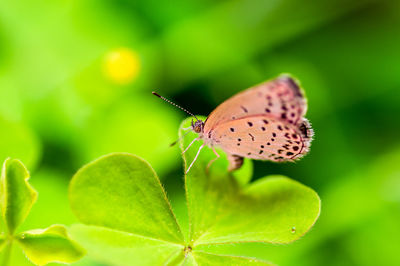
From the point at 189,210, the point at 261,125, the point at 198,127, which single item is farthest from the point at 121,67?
the point at 189,210

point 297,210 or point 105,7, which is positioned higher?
point 105,7

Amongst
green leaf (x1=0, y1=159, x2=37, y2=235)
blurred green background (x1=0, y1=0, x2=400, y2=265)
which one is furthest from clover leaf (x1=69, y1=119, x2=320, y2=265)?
blurred green background (x1=0, y1=0, x2=400, y2=265)

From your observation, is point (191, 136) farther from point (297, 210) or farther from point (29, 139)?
point (29, 139)

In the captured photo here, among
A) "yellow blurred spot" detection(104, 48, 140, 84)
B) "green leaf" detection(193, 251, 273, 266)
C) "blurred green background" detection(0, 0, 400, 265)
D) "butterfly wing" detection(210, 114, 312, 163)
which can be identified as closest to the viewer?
"green leaf" detection(193, 251, 273, 266)

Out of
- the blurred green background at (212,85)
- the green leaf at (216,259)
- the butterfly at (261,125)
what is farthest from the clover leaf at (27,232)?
the blurred green background at (212,85)

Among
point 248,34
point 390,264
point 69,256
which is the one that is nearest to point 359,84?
point 248,34

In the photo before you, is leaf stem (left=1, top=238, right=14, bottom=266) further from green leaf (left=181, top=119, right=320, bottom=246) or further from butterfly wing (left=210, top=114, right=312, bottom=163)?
butterfly wing (left=210, top=114, right=312, bottom=163)
